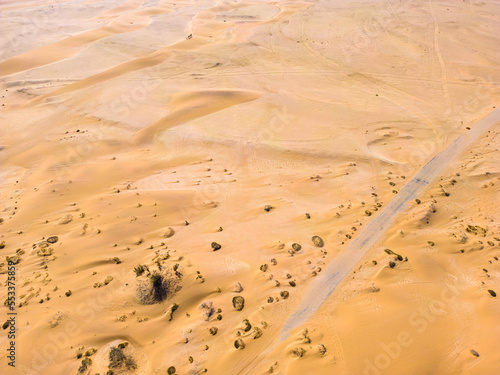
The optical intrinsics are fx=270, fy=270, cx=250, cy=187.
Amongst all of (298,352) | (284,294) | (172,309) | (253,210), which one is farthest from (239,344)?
(253,210)

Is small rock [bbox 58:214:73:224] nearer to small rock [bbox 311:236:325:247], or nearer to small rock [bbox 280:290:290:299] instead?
small rock [bbox 280:290:290:299]

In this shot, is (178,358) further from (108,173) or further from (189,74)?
(189,74)

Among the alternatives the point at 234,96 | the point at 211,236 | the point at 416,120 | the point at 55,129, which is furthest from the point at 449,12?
the point at 55,129

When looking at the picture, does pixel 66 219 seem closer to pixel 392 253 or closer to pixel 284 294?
pixel 284 294

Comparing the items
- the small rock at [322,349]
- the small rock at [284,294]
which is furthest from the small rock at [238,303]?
the small rock at [322,349]

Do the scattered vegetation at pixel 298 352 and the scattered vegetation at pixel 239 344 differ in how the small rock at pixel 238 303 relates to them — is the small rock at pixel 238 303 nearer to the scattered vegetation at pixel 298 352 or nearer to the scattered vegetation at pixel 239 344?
the scattered vegetation at pixel 239 344

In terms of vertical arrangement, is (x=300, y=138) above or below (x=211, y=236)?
above

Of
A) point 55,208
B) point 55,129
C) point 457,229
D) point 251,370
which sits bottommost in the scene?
point 251,370

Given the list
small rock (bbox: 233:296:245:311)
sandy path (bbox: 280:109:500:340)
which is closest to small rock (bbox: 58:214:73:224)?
small rock (bbox: 233:296:245:311)
